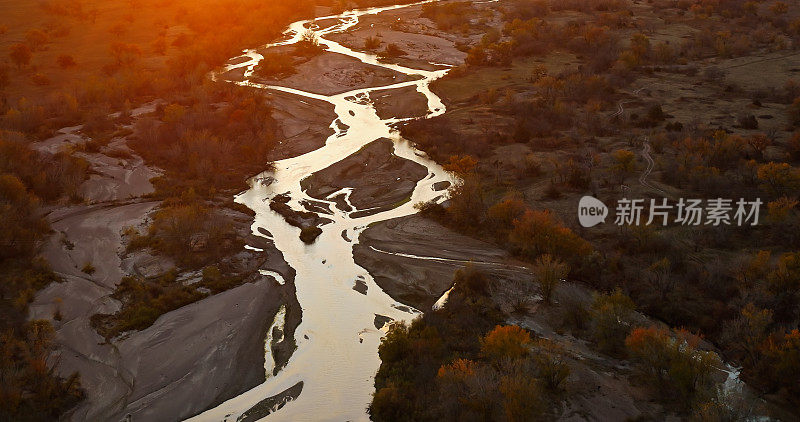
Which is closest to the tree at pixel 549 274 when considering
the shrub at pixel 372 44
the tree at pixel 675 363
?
the tree at pixel 675 363

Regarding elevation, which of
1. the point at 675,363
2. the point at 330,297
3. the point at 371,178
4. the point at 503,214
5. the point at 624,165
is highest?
the point at 675,363

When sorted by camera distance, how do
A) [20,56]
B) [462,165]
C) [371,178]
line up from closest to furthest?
[462,165]
[371,178]
[20,56]

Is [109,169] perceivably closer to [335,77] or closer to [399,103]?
[399,103]

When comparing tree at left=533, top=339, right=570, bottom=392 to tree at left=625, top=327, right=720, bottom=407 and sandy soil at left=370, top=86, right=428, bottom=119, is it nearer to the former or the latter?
tree at left=625, top=327, right=720, bottom=407

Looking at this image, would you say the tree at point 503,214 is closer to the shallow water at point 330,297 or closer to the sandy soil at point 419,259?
the sandy soil at point 419,259

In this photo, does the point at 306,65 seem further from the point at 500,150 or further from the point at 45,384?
the point at 45,384

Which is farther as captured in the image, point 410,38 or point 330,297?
point 410,38

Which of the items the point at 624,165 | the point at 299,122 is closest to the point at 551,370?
the point at 624,165

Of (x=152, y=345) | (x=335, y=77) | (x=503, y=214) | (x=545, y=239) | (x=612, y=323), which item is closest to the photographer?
(x=612, y=323)
